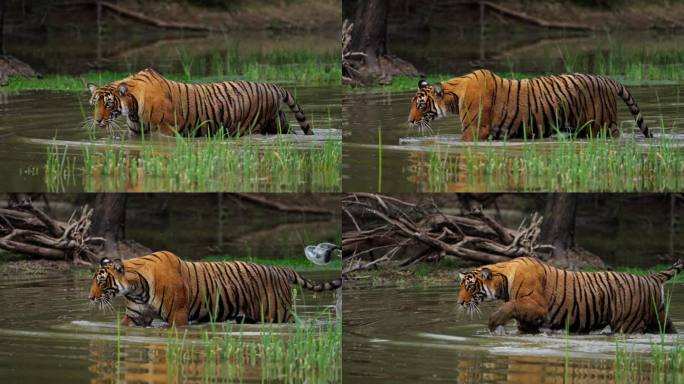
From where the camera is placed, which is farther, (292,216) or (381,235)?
(292,216)

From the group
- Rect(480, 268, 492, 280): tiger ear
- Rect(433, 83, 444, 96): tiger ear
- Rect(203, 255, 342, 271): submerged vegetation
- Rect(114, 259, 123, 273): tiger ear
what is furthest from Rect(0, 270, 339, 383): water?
Rect(203, 255, 342, 271): submerged vegetation

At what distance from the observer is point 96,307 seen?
928 cm

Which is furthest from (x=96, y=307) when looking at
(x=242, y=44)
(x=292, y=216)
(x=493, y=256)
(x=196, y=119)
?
(x=242, y=44)

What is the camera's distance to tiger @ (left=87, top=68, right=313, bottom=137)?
909 centimetres

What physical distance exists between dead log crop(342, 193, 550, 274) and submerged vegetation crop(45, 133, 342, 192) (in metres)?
2.10

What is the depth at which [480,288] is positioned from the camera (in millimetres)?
8422

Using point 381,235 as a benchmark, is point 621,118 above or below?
above

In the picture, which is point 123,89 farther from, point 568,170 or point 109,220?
point 109,220

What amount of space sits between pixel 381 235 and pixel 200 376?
4196mm

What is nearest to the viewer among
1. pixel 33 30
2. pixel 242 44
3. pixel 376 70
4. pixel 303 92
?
pixel 303 92

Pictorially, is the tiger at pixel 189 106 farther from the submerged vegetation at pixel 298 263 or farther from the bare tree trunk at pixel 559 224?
the bare tree trunk at pixel 559 224

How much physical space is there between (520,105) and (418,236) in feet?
5.78

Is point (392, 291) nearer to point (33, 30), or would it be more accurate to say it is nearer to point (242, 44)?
point (242, 44)

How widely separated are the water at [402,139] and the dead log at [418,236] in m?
0.66
